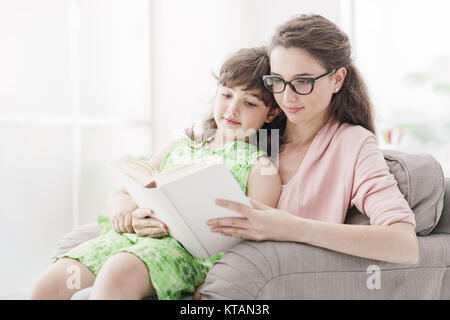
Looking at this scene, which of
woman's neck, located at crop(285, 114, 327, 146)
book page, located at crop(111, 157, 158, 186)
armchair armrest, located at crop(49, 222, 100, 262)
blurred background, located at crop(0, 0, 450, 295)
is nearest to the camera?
book page, located at crop(111, 157, 158, 186)

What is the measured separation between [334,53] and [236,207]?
63 centimetres

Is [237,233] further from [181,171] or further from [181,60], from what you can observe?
[181,60]

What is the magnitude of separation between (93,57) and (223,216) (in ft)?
7.57

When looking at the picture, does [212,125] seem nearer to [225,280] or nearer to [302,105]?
[302,105]

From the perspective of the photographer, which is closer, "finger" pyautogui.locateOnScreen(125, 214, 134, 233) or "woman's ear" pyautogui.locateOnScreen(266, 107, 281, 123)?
"finger" pyautogui.locateOnScreen(125, 214, 134, 233)

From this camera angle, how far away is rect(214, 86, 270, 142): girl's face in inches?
63.9

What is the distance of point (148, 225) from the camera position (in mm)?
1405

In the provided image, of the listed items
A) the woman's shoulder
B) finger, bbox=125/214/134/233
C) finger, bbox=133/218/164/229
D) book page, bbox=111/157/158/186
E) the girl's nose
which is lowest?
finger, bbox=125/214/134/233

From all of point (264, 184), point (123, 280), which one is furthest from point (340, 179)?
point (123, 280)

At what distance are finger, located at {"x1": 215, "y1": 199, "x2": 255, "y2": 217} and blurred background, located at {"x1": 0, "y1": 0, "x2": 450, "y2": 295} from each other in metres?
1.52

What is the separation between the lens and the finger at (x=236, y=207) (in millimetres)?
1154

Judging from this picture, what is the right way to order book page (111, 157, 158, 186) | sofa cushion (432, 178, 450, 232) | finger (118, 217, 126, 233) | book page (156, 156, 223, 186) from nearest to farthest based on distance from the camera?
book page (156, 156, 223, 186), book page (111, 157, 158, 186), sofa cushion (432, 178, 450, 232), finger (118, 217, 126, 233)

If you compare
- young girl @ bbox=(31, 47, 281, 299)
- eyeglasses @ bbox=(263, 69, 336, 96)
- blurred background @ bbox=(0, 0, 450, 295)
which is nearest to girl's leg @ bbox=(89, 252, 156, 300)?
young girl @ bbox=(31, 47, 281, 299)

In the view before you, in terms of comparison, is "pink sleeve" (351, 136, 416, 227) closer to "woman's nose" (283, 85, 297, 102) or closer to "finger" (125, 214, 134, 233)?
"woman's nose" (283, 85, 297, 102)
